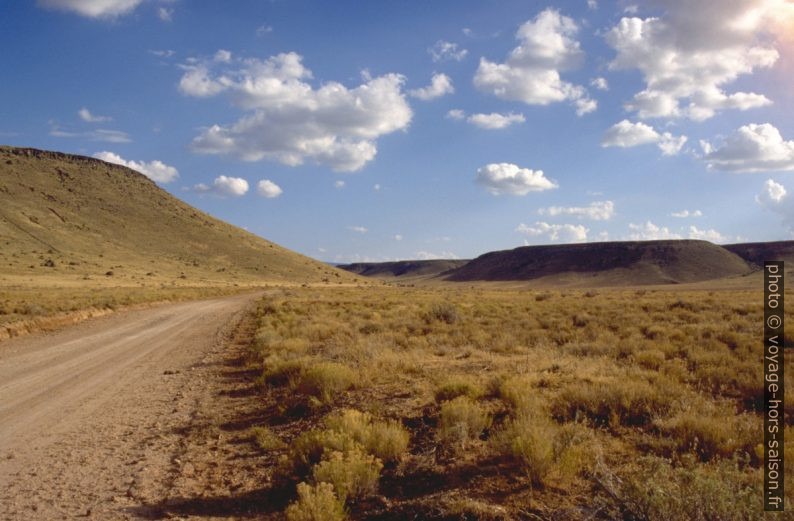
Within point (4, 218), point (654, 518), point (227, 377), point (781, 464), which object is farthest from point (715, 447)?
point (4, 218)

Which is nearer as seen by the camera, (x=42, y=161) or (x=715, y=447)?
(x=715, y=447)

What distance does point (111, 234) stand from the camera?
270 ft

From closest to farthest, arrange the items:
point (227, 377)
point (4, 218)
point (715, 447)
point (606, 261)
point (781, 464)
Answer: point (781, 464) < point (715, 447) < point (227, 377) < point (4, 218) < point (606, 261)

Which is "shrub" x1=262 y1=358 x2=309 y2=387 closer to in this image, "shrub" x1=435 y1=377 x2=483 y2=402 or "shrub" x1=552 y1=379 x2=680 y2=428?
"shrub" x1=435 y1=377 x2=483 y2=402

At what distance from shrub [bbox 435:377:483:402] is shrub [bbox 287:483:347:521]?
395 cm

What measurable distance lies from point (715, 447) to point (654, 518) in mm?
2856

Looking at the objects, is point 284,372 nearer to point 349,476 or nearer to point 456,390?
point 456,390

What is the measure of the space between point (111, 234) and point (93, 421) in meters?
86.7

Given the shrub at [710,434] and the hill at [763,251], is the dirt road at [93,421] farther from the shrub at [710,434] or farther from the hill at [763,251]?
the hill at [763,251]

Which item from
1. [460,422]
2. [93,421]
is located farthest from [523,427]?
[93,421]

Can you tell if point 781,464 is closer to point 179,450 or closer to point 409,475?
point 409,475

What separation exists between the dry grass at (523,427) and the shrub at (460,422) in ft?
0.08

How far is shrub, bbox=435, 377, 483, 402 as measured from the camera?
27.2ft

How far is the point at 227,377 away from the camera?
11711mm
